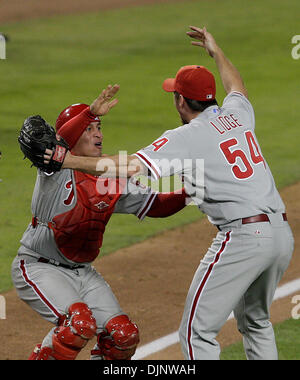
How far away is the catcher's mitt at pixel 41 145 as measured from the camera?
5473mm

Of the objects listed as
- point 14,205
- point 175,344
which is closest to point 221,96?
point 14,205

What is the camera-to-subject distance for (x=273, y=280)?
580 cm

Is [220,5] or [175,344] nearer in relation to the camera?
[175,344]

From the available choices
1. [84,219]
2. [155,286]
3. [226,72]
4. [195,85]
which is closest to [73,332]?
[84,219]

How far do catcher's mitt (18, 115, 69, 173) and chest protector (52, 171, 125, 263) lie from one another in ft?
1.79

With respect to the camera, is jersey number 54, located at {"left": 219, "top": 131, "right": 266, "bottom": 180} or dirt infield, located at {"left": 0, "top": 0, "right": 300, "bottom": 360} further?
dirt infield, located at {"left": 0, "top": 0, "right": 300, "bottom": 360}

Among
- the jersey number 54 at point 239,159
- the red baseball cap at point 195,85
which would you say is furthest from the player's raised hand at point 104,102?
the jersey number 54 at point 239,159

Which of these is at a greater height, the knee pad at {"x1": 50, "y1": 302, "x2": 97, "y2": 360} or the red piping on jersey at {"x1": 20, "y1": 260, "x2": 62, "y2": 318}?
the red piping on jersey at {"x1": 20, "y1": 260, "x2": 62, "y2": 318}

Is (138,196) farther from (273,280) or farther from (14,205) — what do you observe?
(14,205)

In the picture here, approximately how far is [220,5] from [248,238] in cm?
1867

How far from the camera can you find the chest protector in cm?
609

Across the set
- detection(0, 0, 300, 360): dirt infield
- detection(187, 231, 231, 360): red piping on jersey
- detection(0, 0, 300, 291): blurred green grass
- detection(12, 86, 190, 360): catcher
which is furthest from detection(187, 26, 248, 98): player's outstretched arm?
detection(0, 0, 300, 291): blurred green grass

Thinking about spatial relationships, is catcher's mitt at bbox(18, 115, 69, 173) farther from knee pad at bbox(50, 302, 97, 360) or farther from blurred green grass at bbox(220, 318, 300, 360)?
blurred green grass at bbox(220, 318, 300, 360)

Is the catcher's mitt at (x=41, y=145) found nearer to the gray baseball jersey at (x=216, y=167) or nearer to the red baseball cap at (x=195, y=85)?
the gray baseball jersey at (x=216, y=167)
